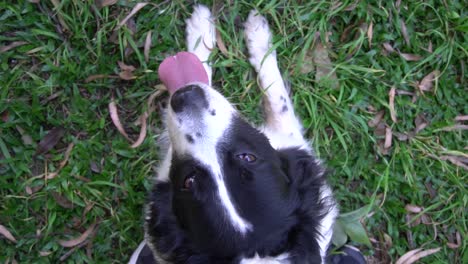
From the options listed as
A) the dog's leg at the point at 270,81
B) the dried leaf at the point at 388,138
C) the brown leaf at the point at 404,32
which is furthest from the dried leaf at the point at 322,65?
the brown leaf at the point at 404,32

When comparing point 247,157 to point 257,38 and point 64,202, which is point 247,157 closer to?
point 257,38

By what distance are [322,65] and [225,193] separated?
169 centimetres

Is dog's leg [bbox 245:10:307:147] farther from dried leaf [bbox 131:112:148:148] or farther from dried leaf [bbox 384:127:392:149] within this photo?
dried leaf [bbox 131:112:148:148]

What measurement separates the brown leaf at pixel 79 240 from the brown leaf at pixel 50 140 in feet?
2.11

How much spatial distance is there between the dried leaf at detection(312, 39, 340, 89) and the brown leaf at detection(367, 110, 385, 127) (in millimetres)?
396

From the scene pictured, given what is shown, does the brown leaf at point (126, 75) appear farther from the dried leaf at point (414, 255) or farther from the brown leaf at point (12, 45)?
the dried leaf at point (414, 255)

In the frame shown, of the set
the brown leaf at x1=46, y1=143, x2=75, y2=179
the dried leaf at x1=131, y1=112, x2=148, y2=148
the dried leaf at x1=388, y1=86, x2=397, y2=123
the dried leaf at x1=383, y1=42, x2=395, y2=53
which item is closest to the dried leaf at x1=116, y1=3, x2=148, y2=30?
the dried leaf at x1=131, y1=112, x2=148, y2=148

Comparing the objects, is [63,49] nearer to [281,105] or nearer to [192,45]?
[192,45]

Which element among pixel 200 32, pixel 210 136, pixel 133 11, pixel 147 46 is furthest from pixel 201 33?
pixel 210 136

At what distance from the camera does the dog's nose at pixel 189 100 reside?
254 cm

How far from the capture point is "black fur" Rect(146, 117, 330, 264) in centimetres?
233

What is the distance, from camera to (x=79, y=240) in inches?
136

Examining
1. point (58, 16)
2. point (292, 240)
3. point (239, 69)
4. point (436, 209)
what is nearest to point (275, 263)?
point (292, 240)

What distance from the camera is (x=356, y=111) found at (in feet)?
12.1
